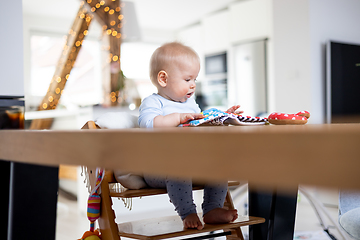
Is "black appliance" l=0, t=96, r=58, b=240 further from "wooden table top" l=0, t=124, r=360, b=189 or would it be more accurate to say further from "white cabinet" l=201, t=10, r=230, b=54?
"white cabinet" l=201, t=10, r=230, b=54

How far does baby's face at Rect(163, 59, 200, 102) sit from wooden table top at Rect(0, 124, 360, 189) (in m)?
0.85

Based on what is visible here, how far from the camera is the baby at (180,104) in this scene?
1101mm

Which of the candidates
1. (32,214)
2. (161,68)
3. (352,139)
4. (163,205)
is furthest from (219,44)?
(352,139)

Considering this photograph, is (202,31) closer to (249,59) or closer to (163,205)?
(249,59)

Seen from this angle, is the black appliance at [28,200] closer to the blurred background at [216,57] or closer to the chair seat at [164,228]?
the chair seat at [164,228]

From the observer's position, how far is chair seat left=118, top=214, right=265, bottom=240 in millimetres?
1014

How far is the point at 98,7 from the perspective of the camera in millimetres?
3707

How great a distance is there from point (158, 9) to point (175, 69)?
5.11 metres

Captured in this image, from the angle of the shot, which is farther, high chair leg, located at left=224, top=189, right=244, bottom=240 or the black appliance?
high chair leg, located at left=224, top=189, right=244, bottom=240

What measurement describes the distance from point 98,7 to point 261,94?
2303 mm

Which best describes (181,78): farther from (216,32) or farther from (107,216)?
(216,32)

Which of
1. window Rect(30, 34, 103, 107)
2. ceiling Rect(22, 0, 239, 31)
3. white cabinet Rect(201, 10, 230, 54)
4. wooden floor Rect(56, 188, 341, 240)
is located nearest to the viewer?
wooden floor Rect(56, 188, 341, 240)

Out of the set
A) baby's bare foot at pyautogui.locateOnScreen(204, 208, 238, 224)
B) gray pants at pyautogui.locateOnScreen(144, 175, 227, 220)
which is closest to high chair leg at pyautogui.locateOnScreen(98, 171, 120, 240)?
gray pants at pyautogui.locateOnScreen(144, 175, 227, 220)

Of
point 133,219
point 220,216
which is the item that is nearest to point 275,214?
point 220,216
